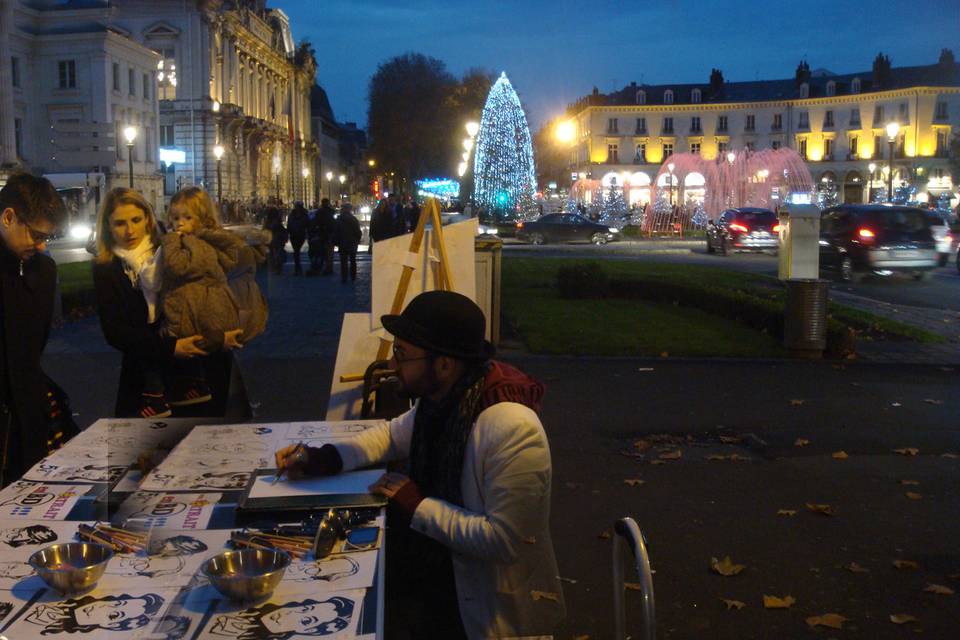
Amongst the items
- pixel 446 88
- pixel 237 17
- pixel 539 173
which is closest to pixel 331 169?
pixel 539 173

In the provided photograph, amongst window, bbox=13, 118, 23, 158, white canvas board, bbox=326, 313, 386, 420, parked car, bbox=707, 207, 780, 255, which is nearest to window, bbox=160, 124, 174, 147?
parked car, bbox=707, 207, 780, 255

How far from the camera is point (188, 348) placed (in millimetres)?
5066

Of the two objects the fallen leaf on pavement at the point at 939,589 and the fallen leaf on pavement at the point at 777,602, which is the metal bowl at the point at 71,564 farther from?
the fallen leaf on pavement at the point at 939,589

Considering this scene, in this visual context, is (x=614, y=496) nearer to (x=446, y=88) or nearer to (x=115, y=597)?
(x=115, y=597)

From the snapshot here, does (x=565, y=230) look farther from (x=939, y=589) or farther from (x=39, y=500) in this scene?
(x=39, y=500)

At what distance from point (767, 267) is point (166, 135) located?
164 feet

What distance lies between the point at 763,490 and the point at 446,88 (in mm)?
66414

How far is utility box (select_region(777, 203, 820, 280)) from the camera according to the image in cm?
1328

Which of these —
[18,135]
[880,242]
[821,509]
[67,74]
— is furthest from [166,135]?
[821,509]

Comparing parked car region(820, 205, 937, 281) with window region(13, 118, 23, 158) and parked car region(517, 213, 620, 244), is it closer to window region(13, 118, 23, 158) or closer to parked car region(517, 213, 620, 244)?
window region(13, 118, 23, 158)

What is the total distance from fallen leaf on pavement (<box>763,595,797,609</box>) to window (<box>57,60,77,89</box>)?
1361 cm

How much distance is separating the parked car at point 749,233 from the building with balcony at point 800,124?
62.6 metres

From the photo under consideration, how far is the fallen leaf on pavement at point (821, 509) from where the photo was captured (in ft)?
20.9

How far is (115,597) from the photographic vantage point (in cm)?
252
